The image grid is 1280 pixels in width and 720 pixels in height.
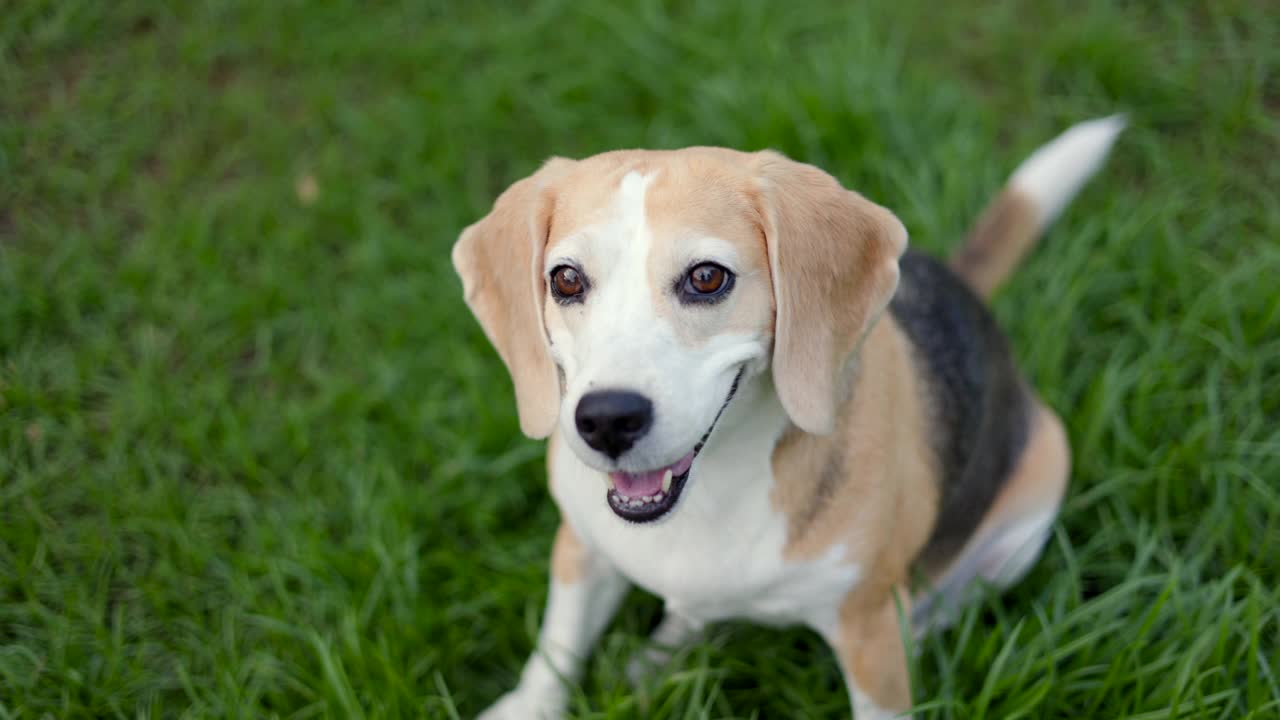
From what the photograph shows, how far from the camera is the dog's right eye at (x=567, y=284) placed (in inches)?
94.8

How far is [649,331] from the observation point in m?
2.25

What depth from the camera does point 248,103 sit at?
5199 mm

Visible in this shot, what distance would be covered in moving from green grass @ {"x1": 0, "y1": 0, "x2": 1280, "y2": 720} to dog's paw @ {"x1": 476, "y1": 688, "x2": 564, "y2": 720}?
0.45 feet

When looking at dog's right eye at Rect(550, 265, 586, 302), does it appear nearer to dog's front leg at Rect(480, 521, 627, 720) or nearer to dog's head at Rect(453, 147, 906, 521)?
dog's head at Rect(453, 147, 906, 521)

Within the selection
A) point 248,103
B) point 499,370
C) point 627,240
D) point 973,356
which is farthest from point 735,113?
point 627,240

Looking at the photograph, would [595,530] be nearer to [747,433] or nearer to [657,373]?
[747,433]

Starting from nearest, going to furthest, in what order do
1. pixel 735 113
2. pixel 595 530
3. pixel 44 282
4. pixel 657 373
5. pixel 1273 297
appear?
1. pixel 657 373
2. pixel 595 530
3. pixel 1273 297
4. pixel 44 282
5. pixel 735 113

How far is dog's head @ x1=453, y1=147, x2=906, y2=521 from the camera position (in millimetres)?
2244

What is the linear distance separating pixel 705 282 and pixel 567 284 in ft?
1.10

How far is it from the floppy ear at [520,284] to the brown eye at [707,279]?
1.38 ft

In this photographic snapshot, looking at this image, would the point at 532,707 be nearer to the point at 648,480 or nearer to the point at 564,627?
the point at 564,627

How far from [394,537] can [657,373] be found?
184 cm

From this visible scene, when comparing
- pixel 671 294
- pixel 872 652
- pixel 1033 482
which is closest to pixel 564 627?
pixel 872 652

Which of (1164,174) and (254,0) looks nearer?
(1164,174)
